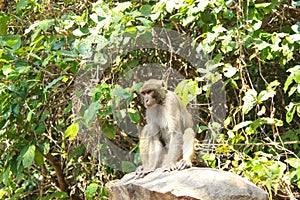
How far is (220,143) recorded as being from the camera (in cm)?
509

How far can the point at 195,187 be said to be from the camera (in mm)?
3426

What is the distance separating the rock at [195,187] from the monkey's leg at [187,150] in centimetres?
8

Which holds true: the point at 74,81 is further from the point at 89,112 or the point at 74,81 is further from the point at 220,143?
the point at 220,143

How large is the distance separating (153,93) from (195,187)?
0.85m

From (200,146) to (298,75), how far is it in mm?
1250

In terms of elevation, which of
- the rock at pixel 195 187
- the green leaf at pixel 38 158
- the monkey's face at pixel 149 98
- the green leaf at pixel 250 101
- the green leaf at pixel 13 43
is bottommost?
the green leaf at pixel 38 158

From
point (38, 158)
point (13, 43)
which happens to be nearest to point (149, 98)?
point (13, 43)

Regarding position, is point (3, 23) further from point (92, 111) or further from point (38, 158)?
point (92, 111)

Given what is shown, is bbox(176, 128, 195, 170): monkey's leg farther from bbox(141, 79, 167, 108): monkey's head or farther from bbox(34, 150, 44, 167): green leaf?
bbox(34, 150, 44, 167): green leaf

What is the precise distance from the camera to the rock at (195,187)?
134 inches

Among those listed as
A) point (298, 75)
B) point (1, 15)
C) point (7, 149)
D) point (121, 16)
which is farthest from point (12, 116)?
point (298, 75)

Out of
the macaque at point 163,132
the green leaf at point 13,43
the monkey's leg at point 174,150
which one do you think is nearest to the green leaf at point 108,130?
the macaque at point 163,132

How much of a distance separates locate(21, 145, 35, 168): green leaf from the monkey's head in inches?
57.5

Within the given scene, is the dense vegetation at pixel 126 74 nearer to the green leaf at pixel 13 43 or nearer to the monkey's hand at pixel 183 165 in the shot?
the green leaf at pixel 13 43
